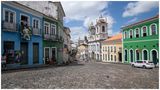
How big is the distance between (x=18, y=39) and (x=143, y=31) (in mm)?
17537

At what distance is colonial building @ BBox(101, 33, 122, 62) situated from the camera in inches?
1651

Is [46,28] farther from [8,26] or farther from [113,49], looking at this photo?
[113,49]

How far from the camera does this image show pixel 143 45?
28.8m

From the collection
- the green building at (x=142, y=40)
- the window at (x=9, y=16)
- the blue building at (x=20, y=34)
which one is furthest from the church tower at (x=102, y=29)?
the window at (x=9, y=16)

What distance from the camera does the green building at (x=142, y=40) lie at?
85.5 ft

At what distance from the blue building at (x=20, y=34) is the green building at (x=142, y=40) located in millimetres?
13978

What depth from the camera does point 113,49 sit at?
4481 centimetres

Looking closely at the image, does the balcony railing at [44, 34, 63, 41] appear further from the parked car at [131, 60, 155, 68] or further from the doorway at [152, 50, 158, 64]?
the doorway at [152, 50, 158, 64]

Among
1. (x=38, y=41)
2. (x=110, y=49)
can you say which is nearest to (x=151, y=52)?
(x=38, y=41)

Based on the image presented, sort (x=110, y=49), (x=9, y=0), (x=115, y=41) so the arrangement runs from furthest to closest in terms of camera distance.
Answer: (x=110, y=49), (x=115, y=41), (x=9, y=0)

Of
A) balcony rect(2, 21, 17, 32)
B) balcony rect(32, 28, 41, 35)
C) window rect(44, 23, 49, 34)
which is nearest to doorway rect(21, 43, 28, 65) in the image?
balcony rect(32, 28, 41, 35)

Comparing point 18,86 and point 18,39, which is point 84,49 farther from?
point 18,86

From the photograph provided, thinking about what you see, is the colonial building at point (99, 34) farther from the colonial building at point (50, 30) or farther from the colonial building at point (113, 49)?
the colonial building at point (50, 30)

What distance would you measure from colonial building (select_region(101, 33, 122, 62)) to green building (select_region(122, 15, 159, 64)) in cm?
712
